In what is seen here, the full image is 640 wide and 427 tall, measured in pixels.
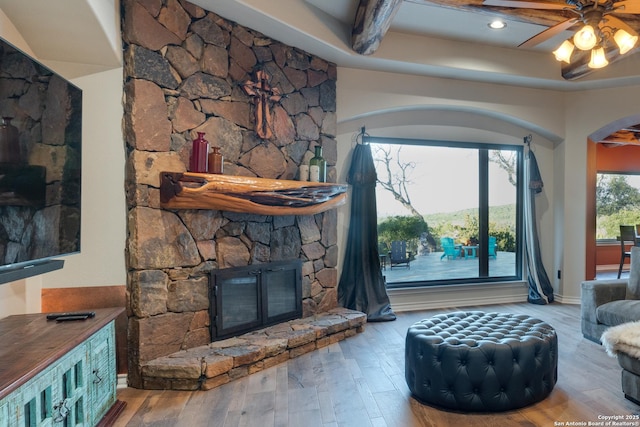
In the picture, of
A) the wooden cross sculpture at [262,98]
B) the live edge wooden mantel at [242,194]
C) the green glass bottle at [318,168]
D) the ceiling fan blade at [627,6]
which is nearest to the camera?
the ceiling fan blade at [627,6]

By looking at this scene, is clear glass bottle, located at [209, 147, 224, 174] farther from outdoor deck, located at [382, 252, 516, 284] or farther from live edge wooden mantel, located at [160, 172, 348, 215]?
outdoor deck, located at [382, 252, 516, 284]

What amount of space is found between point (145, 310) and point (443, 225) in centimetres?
396

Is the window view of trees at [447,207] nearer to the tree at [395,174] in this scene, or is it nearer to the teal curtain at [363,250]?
the tree at [395,174]

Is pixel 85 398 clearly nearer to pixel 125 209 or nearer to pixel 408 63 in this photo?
pixel 125 209

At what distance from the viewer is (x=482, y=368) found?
7.31 feet

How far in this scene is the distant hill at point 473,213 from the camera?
502 centimetres

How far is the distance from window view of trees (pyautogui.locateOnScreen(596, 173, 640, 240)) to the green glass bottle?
7412 millimetres

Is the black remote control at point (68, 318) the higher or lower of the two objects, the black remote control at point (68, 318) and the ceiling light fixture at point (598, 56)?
the lower

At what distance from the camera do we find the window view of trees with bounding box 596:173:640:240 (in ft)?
25.9

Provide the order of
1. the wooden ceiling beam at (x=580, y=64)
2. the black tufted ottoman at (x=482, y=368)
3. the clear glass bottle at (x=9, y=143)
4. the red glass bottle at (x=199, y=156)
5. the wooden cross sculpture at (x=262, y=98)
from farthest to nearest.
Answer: the wooden ceiling beam at (x=580, y=64)
the wooden cross sculpture at (x=262, y=98)
the red glass bottle at (x=199, y=156)
the black tufted ottoman at (x=482, y=368)
the clear glass bottle at (x=9, y=143)

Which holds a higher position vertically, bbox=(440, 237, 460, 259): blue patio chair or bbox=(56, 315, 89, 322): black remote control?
bbox=(440, 237, 460, 259): blue patio chair

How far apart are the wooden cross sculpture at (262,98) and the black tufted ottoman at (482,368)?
224 centimetres

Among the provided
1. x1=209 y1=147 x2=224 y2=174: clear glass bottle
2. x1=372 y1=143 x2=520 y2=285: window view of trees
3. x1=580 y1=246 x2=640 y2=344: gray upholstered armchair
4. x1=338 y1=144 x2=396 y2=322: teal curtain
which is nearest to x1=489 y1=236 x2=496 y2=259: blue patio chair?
x1=372 y1=143 x2=520 y2=285: window view of trees

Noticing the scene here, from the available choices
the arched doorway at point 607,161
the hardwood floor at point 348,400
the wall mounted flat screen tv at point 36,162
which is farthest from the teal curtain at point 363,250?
the arched doorway at point 607,161
